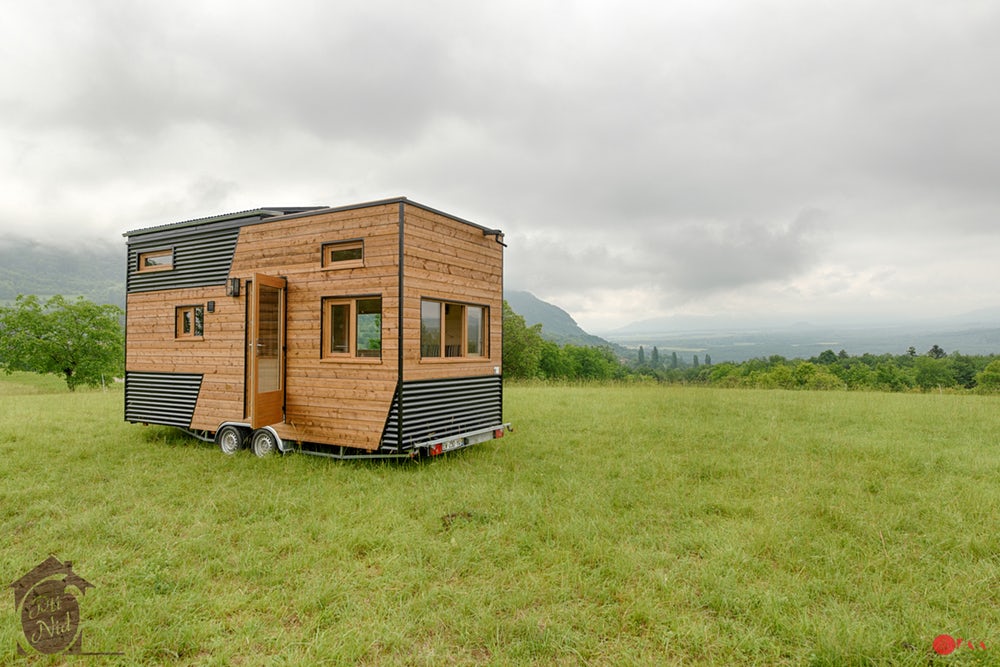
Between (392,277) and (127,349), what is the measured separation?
23.1ft

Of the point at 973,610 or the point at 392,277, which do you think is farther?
the point at 392,277

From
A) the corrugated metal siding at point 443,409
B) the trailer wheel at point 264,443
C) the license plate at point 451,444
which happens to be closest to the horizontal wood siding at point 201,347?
the trailer wheel at point 264,443

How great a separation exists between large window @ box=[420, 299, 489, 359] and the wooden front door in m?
2.69

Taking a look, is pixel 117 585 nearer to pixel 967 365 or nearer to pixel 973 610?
pixel 973 610

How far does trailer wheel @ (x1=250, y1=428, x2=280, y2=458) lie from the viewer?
27.3 ft

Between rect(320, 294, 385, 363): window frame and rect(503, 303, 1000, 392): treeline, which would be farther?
rect(503, 303, 1000, 392): treeline

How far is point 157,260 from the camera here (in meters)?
10.2

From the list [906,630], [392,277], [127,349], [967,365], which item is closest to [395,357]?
[392,277]

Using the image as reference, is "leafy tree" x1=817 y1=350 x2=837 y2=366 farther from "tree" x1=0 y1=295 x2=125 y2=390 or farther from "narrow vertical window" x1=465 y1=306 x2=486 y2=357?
"tree" x1=0 y1=295 x2=125 y2=390

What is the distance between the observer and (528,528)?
5.23 metres

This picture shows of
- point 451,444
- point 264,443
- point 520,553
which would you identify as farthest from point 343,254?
point 520,553

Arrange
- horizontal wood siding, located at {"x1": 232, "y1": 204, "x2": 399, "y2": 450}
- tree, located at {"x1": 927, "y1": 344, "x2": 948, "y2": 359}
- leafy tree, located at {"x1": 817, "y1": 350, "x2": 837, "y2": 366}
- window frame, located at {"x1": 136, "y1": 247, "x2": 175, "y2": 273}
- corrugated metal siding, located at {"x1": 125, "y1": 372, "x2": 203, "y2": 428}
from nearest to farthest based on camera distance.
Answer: horizontal wood siding, located at {"x1": 232, "y1": 204, "x2": 399, "y2": 450} < corrugated metal siding, located at {"x1": 125, "y1": 372, "x2": 203, "y2": 428} < window frame, located at {"x1": 136, "y1": 247, "x2": 175, "y2": 273} < leafy tree, located at {"x1": 817, "y1": 350, "x2": 837, "y2": 366} < tree, located at {"x1": 927, "y1": 344, "x2": 948, "y2": 359}

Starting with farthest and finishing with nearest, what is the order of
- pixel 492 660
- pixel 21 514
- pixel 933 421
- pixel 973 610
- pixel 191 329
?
pixel 933 421 → pixel 191 329 → pixel 21 514 → pixel 973 610 → pixel 492 660

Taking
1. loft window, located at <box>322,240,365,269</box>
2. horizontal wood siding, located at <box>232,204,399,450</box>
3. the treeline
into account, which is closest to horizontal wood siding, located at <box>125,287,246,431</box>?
horizontal wood siding, located at <box>232,204,399,450</box>
